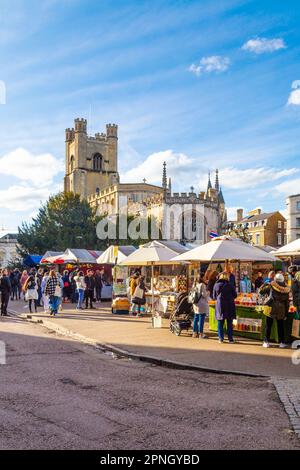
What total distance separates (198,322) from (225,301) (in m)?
1.38

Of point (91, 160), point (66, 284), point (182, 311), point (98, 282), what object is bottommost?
point (182, 311)

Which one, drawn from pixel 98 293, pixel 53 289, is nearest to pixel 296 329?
pixel 53 289

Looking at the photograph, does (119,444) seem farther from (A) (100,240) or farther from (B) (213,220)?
(B) (213,220)

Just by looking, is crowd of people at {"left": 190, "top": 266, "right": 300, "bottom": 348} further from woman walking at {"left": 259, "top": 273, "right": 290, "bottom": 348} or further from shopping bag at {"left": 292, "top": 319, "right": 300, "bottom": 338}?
shopping bag at {"left": 292, "top": 319, "right": 300, "bottom": 338}

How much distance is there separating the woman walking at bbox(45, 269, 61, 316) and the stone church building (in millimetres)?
52269

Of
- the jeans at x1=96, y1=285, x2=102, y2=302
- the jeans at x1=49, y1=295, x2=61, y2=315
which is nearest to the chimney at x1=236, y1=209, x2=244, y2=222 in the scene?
the jeans at x1=96, y1=285, x2=102, y2=302

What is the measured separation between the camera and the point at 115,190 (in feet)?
295

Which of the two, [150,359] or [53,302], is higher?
[53,302]

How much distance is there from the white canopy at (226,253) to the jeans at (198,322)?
1497mm

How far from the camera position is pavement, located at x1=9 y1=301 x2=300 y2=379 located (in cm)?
906

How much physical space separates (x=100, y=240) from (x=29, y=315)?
32.5 m

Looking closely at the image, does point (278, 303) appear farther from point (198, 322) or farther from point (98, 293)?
point (98, 293)

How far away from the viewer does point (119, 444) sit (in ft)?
16.4
